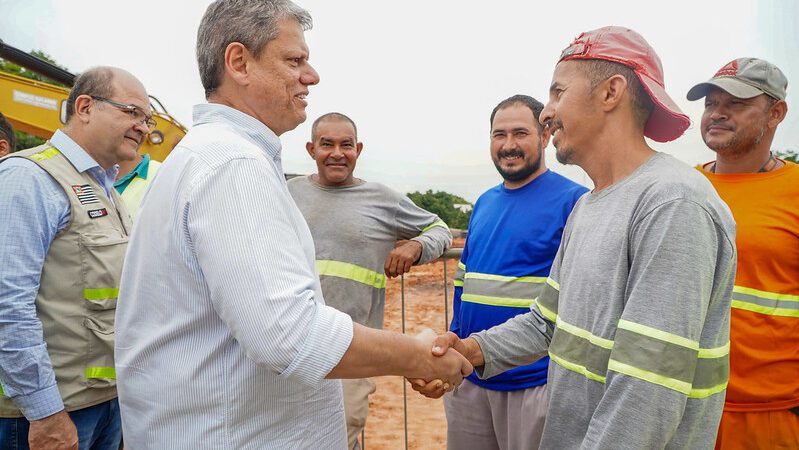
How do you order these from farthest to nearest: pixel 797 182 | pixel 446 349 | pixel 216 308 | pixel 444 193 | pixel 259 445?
pixel 444 193 < pixel 797 182 < pixel 446 349 < pixel 259 445 < pixel 216 308

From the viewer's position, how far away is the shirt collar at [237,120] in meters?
1.72

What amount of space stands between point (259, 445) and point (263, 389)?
0.16m

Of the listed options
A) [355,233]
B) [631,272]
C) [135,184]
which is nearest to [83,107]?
[355,233]

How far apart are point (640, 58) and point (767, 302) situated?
1503 mm

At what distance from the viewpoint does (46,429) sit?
222 cm

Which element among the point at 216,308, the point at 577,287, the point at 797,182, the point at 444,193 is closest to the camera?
the point at 216,308

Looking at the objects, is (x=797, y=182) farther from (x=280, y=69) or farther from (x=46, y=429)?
(x=46, y=429)

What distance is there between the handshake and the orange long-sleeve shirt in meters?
1.29

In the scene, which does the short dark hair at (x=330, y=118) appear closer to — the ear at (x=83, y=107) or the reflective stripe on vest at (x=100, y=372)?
the ear at (x=83, y=107)

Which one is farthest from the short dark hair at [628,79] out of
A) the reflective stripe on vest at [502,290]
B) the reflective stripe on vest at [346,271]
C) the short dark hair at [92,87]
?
the short dark hair at [92,87]

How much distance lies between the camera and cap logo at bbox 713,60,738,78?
2.94 metres

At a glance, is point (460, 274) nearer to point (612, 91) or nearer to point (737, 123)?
point (737, 123)

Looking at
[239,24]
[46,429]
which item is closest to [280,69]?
[239,24]

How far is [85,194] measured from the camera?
2512 mm
